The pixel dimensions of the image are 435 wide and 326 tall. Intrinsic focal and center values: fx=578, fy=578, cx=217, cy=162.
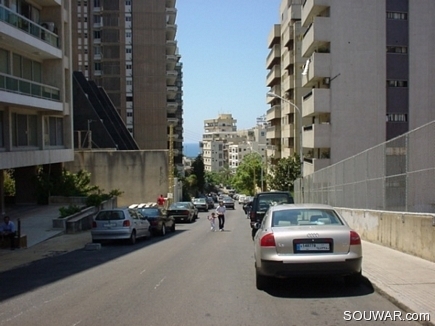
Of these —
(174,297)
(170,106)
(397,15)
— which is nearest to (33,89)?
(174,297)

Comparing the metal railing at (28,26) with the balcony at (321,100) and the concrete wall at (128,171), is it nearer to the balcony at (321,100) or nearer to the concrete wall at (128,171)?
the concrete wall at (128,171)

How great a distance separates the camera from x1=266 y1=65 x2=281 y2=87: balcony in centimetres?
6738

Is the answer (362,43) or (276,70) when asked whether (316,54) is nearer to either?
(362,43)

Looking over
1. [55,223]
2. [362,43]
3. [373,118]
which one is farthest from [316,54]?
[55,223]

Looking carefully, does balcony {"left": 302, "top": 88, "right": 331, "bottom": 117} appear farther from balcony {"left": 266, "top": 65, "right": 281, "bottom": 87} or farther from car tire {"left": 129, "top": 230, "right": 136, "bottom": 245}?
balcony {"left": 266, "top": 65, "right": 281, "bottom": 87}

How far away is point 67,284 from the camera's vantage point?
11805mm

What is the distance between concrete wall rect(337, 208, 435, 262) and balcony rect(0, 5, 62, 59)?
733 inches

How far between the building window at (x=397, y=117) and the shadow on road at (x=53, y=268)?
2529 cm

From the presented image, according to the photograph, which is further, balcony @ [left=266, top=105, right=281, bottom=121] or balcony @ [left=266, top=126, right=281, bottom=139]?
balcony @ [left=266, top=126, right=281, bottom=139]

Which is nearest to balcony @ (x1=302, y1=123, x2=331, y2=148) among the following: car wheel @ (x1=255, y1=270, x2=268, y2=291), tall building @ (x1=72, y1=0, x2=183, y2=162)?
car wheel @ (x1=255, y1=270, x2=268, y2=291)

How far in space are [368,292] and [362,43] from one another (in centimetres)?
3317

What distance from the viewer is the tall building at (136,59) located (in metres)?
74.1

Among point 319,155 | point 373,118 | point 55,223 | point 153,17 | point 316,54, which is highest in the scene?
point 153,17

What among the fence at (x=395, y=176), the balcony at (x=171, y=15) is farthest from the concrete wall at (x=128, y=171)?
the balcony at (x=171, y=15)
